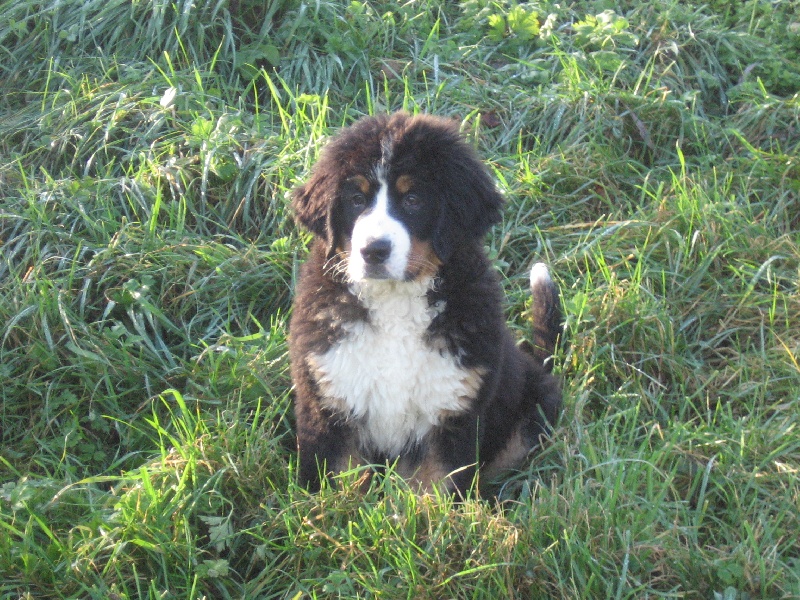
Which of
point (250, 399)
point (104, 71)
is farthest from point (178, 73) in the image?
point (250, 399)

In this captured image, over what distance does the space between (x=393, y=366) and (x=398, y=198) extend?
1.72 feet

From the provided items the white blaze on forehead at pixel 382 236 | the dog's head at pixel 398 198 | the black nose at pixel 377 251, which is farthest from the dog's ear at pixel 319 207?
the black nose at pixel 377 251

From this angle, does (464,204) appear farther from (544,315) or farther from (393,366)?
(544,315)

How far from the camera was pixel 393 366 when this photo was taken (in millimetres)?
3064

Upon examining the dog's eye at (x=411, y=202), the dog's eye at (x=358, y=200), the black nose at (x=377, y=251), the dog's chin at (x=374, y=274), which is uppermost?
the dog's eye at (x=411, y=202)

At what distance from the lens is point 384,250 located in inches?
113

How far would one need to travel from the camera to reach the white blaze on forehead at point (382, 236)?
114 inches

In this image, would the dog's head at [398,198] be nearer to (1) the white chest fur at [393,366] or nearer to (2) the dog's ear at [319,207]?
(2) the dog's ear at [319,207]

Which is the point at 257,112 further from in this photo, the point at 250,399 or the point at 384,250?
the point at 384,250

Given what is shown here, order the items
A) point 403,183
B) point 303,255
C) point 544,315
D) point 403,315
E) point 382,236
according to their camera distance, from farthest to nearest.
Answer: point 303,255 → point 544,315 → point 403,315 → point 403,183 → point 382,236

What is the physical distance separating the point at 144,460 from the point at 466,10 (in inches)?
125

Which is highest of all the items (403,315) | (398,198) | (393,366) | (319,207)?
(398,198)

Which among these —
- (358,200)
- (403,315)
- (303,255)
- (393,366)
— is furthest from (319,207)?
(303,255)

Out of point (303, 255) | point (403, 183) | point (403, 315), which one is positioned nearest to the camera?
point (403, 183)
